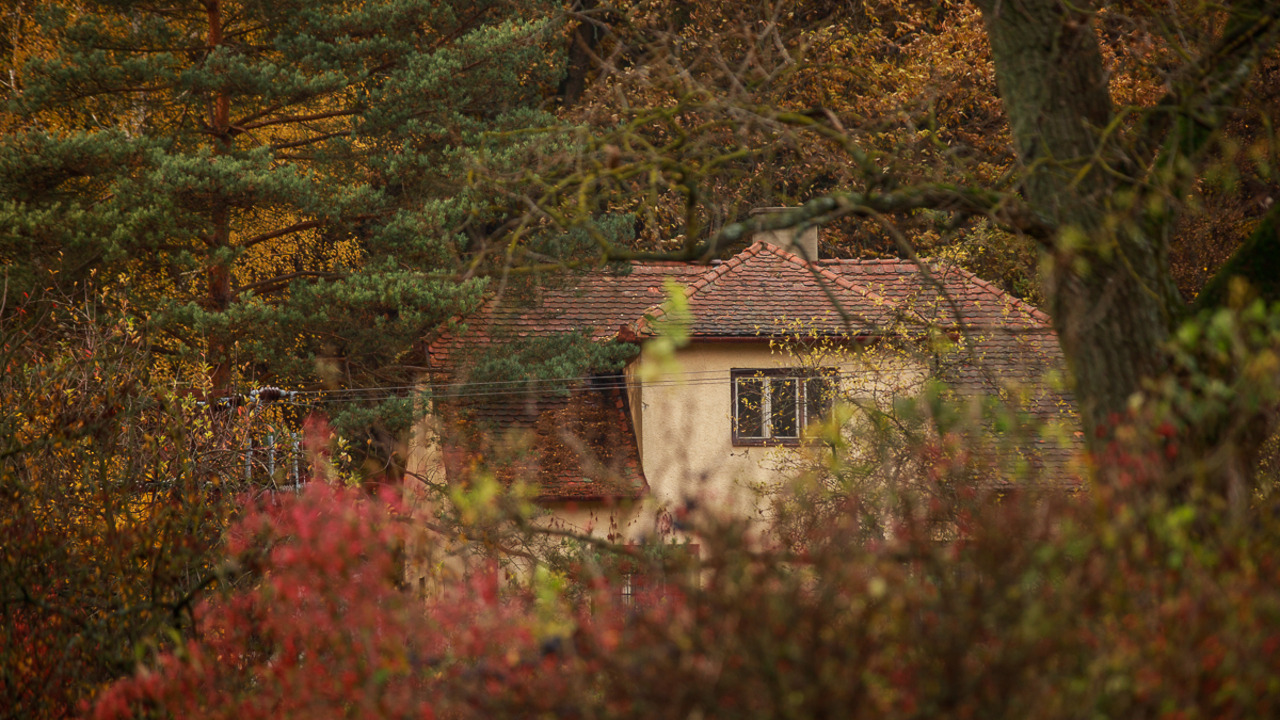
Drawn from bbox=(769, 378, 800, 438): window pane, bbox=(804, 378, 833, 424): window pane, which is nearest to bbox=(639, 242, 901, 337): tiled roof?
bbox=(769, 378, 800, 438): window pane

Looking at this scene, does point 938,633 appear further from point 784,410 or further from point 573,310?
point 573,310

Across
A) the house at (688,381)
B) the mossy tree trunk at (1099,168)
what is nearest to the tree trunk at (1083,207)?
the mossy tree trunk at (1099,168)

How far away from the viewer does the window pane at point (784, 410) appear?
758 inches

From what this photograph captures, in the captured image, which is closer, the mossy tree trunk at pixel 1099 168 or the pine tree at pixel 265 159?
the mossy tree trunk at pixel 1099 168

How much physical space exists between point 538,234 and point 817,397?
471 cm

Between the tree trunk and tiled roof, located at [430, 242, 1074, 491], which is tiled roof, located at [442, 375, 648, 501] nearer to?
tiled roof, located at [430, 242, 1074, 491]

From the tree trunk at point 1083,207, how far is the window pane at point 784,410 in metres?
13.8

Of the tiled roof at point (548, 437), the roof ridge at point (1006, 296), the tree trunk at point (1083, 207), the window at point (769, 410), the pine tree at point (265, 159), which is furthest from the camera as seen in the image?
the roof ridge at point (1006, 296)

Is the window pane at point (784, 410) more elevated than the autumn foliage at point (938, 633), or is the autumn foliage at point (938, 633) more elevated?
the window pane at point (784, 410)

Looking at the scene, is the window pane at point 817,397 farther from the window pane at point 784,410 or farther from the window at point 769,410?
the window pane at point 784,410

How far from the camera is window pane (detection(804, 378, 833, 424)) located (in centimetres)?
1591

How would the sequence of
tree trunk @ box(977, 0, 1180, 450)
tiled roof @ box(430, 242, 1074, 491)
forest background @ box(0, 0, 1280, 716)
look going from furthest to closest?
tiled roof @ box(430, 242, 1074, 491) < tree trunk @ box(977, 0, 1180, 450) < forest background @ box(0, 0, 1280, 716)

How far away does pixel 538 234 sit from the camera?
18062 millimetres

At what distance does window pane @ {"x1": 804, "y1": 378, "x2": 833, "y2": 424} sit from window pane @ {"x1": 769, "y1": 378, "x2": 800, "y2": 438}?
1.01 metres
